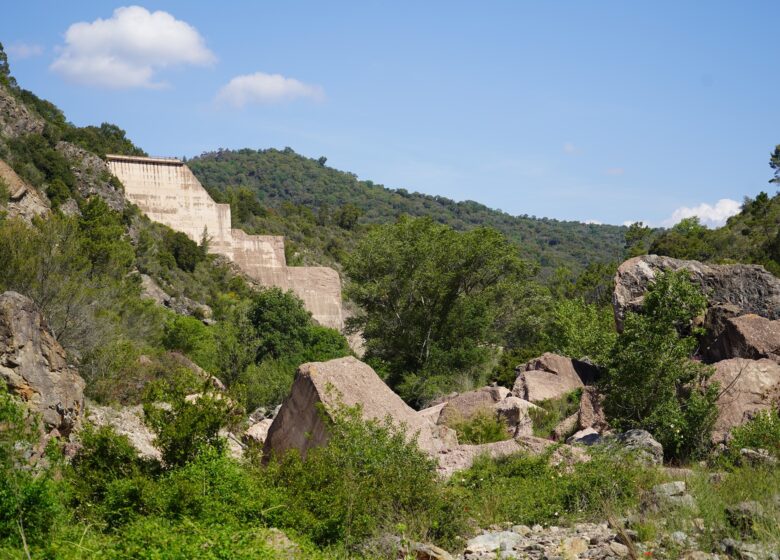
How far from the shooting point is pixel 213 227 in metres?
50.9

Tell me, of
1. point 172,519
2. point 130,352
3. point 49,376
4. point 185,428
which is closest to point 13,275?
point 130,352

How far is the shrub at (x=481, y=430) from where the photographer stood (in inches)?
582

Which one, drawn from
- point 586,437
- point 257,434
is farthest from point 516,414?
point 257,434

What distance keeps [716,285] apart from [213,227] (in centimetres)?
3899

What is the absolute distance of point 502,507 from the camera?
32.9 ft

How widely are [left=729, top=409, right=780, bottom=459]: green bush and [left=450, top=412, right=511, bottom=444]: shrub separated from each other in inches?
168

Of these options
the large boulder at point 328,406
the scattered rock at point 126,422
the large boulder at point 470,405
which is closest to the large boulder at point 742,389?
the large boulder at point 328,406

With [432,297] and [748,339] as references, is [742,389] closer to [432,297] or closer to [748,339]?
[748,339]

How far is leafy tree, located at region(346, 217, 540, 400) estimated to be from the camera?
96.2ft

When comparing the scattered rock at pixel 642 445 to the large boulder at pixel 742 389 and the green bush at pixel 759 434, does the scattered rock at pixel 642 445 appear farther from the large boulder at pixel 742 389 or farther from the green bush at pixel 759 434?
the large boulder at pixel 742 389

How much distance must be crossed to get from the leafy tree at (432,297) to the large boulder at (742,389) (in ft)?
47.3

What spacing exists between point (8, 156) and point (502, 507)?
37.9m

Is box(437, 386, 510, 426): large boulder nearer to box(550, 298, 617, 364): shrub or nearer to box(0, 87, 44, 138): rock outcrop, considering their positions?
box(550, 298, 617, 364): shrub

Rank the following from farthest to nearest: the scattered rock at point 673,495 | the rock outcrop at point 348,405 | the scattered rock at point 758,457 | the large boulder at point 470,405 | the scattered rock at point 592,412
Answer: the large boulder at point 470,405
the scattered rock at point 592,412
the rock outcrop at point 348,405
the scattered rock at point 758,457
the scattered rock at point 673,495
